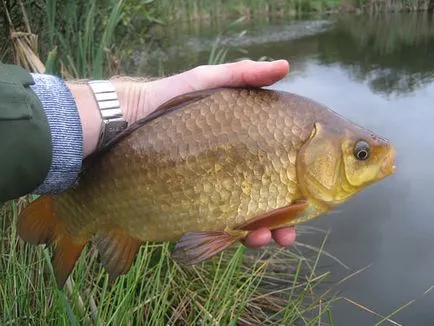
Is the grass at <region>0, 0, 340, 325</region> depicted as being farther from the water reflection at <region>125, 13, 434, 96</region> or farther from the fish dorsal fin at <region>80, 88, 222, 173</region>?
the water reflection at <region>125, 13, 434, 96</region>

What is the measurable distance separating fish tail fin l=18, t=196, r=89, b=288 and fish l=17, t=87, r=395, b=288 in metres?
0.10

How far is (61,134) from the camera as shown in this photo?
1201mm

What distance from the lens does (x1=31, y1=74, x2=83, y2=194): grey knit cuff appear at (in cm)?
118

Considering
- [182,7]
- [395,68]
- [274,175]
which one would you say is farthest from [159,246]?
[182,7]

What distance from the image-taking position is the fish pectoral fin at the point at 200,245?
1087 mm

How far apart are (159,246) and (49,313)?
80 centimetres

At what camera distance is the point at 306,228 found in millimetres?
4242

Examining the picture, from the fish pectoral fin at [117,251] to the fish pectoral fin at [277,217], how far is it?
0.23 meters

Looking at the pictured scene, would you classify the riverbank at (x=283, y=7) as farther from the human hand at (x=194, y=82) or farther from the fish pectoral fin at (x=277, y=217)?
the fish pectoral fin at (x=277, y=217)

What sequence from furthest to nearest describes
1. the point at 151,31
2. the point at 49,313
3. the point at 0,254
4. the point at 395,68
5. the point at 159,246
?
the point at 395,68
the point at 151,31
the point at 159,246
the point at 0,254
the point at 49,313

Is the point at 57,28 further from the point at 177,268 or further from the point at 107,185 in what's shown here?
the point at 107,185

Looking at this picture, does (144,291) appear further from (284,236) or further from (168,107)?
(168,107)

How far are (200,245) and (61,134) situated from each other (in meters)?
0.38

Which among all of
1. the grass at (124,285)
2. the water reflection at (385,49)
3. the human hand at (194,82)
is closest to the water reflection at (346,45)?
the water reflection at (385,49)
